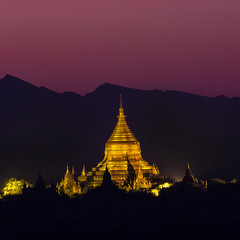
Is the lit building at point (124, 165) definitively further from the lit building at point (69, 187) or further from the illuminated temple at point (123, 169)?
the lit building at point (69, 187)

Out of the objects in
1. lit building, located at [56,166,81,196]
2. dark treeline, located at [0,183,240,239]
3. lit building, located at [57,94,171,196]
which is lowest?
dark treeline, located at [0,183,240,239]

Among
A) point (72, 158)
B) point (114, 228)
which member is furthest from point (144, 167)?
point (72, 158)

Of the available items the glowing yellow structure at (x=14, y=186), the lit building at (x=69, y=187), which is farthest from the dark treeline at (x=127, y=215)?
the glowing yellow structure at (x=14, y=186)

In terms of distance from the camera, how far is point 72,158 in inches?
7461

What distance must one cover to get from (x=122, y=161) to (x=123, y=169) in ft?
5.05

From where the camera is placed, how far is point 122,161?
132875 millimetres

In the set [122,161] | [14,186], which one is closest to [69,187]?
[14,186]

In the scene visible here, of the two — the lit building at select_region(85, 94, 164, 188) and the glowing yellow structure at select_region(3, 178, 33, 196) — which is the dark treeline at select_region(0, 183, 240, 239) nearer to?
the lit building at select_region(85, 94, 164, 188)

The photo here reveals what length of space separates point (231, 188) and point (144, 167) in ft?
42.1

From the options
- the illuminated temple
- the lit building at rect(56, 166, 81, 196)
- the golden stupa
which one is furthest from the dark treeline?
the golden stupa

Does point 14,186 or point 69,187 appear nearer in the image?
point 14,186

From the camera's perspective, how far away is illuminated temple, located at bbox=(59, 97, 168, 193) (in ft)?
422

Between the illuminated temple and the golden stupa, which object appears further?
the golden stupa

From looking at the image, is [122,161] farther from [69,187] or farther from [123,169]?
[69,187]
